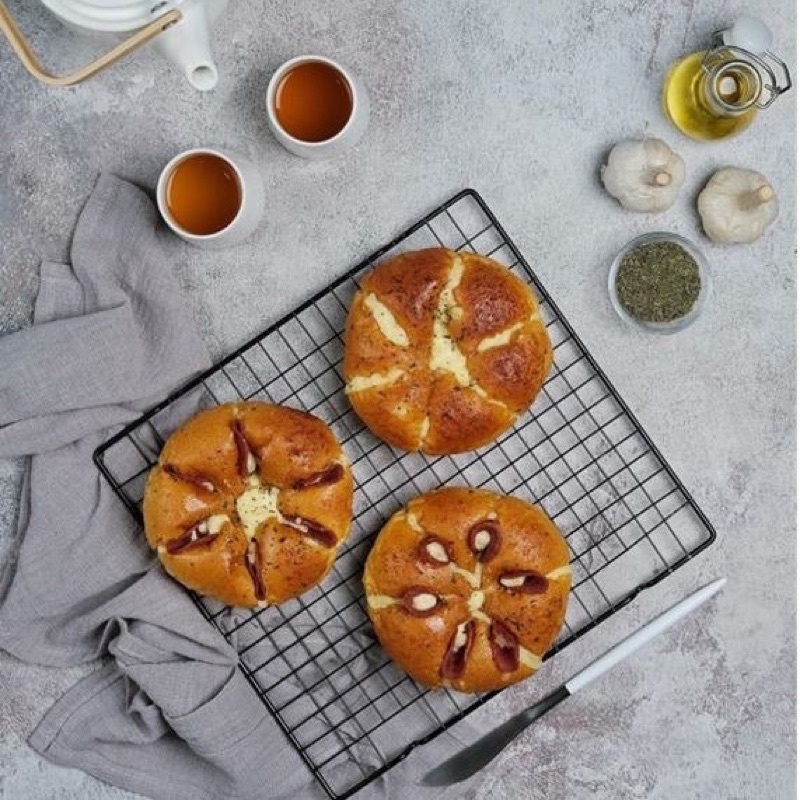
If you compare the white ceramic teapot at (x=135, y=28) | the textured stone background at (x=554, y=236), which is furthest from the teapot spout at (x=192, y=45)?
the textured stone background at (x=554, y=236)

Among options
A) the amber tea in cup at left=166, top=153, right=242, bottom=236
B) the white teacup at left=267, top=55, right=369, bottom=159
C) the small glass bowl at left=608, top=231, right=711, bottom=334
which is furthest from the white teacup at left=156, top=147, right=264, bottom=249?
the small glass bowl at left=608, top=231, right=711, bottom=334

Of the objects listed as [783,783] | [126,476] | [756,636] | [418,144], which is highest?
[418,144]

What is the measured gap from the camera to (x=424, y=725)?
3688mm

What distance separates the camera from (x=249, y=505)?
133 inches

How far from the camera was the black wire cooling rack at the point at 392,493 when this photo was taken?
3.65 meters

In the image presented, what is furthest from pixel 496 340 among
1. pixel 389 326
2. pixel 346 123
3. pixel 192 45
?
pixel 192 45

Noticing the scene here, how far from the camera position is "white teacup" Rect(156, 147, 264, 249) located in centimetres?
344

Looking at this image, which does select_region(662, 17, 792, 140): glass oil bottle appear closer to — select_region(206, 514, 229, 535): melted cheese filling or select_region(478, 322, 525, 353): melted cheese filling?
select_region(478, 322, 525, 353): melted cheese filling

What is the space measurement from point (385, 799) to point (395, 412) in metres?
1.32

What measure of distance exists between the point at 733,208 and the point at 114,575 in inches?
93.7

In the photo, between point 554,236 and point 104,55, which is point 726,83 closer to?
point 554,236

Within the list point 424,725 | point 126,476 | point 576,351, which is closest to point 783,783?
point 424,725

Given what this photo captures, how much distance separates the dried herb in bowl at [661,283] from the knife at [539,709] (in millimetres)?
961

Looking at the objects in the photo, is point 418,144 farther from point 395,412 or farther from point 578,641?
point 578,641
